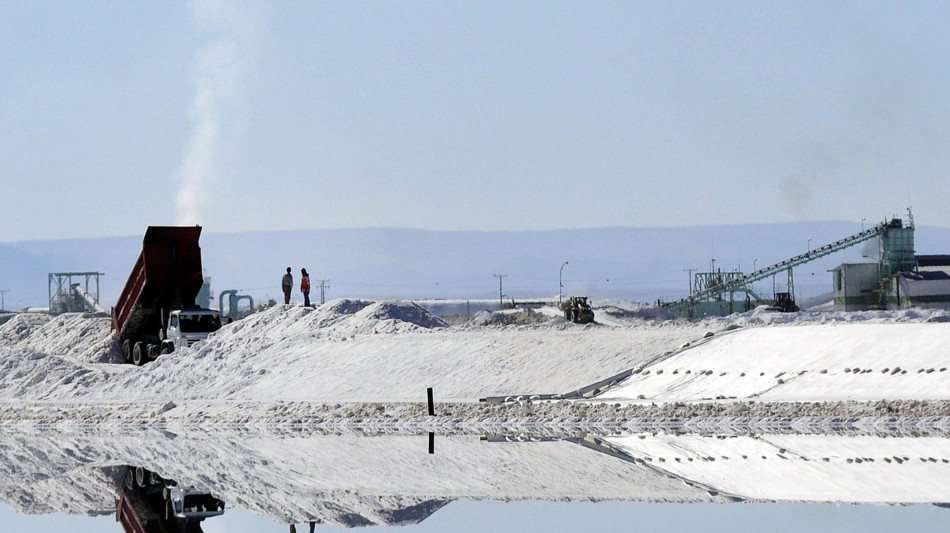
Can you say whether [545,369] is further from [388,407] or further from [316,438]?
[316,438]

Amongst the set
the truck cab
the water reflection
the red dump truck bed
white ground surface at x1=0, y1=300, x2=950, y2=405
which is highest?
the red dump truck bed

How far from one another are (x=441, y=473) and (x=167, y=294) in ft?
84.2

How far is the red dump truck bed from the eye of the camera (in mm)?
42000

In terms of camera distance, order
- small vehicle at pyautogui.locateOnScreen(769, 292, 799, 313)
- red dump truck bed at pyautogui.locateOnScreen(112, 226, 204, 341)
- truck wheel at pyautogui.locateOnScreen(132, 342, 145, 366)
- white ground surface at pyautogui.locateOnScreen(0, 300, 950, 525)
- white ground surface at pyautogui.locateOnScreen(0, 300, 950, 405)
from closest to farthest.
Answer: white ground surface at pyautogui.locateOnScreen(0, 300, 950, 525)
white ground surface at pyautogui.locateOnScreen(0, 300, 950, 405)
red dump truck bed at pyautogui.locateOnScreen(112, 226, 204, 341)
truck wheel at pyautogui.locateOnScreen(132, 342, 145, 366)
small vehicle at pyautogui.locateOnScreen(769, 292, 799, 313)

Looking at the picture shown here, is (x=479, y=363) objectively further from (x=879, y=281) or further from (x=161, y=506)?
(x=879, y=281)

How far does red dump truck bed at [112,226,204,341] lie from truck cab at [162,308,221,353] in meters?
0.53

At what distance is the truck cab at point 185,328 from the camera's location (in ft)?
140

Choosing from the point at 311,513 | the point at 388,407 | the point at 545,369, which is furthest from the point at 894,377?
the point at 311,513

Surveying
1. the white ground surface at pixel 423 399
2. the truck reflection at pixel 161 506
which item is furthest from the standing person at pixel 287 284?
the truck reflection at pixel 161 506

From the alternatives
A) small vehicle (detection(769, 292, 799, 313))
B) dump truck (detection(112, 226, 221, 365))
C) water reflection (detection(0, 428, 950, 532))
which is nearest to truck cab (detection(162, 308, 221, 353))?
dump truck (detection(112, 226, 221, 365))

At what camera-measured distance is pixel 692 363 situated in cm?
3200

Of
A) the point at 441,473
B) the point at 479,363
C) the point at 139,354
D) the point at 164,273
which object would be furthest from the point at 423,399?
the point at 139,354

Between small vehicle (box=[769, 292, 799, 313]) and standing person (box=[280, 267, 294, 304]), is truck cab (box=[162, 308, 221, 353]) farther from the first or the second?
small vehicle (box=[769, 292, 799, 313])

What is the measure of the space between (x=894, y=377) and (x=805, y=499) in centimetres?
1441
